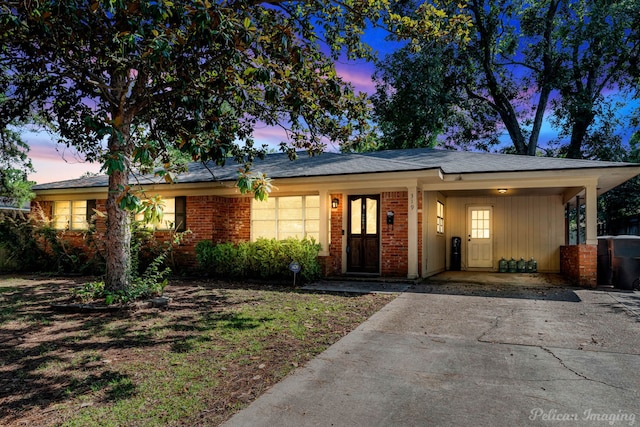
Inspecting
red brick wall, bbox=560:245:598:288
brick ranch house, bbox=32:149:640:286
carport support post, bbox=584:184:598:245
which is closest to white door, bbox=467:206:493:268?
brick ranch house, bbox=32:149:640:286

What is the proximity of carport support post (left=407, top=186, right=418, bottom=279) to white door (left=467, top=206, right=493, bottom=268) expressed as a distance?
4893 mm

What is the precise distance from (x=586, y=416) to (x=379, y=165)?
27.2ft

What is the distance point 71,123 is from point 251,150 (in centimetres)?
409

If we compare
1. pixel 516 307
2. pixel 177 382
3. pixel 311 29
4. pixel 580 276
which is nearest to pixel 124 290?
pixel 177 382

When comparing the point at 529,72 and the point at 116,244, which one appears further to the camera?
the point at 529,72

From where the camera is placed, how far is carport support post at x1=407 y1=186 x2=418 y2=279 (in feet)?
34.0

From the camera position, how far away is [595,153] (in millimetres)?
21766

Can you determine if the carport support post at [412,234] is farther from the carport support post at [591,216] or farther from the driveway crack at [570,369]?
the driveway crack at [570,369]

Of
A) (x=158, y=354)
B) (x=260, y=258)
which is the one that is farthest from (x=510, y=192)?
(x=158, y=354)

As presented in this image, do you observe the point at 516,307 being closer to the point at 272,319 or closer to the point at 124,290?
the point at 272,319

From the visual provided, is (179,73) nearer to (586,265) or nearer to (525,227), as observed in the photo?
(586,265)

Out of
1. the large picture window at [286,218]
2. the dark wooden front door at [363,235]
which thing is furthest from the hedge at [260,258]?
the dark wooden front door at [363,235]

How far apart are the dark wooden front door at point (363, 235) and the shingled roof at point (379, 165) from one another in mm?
1057

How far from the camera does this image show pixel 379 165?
35.6 feet
